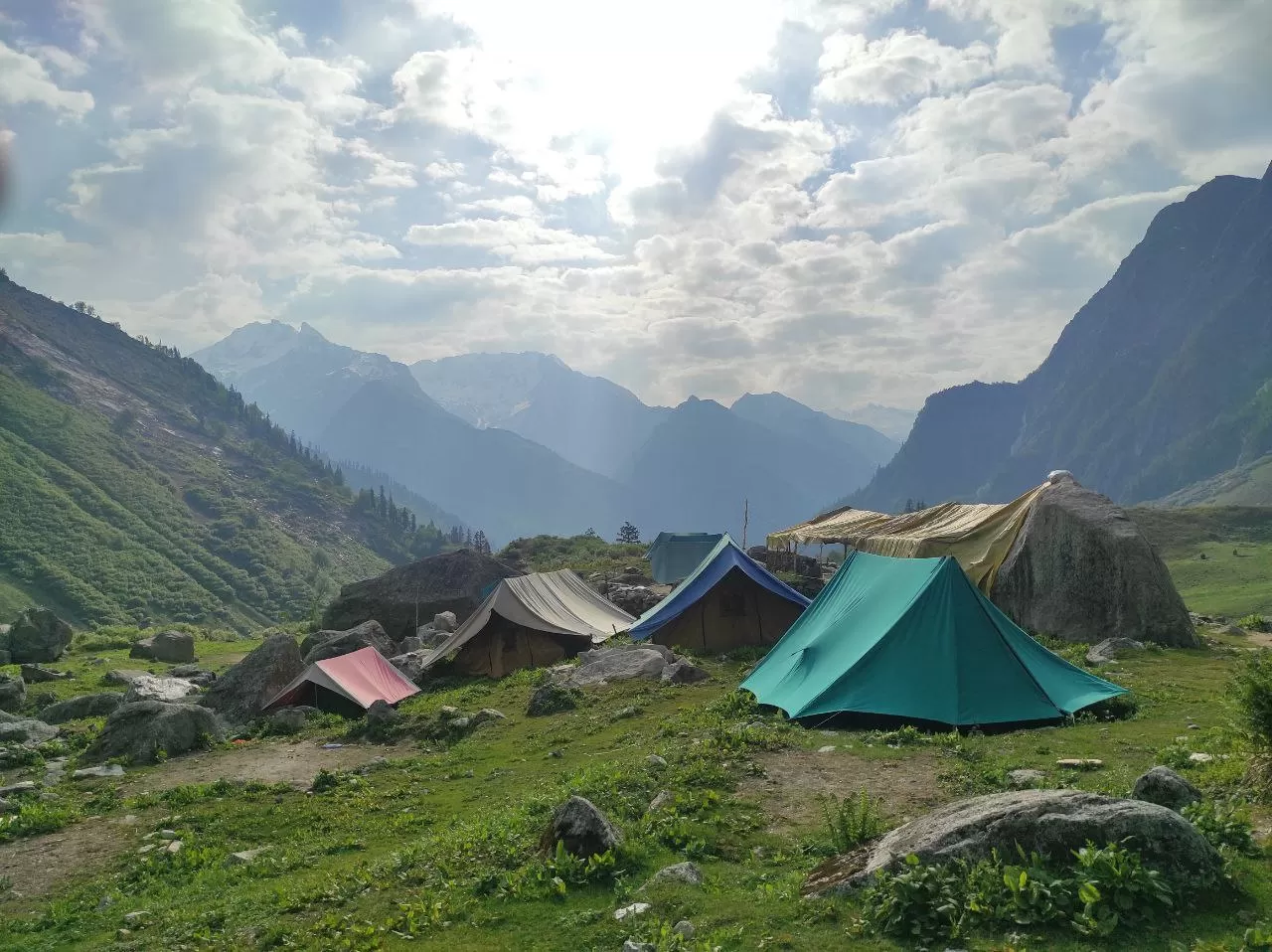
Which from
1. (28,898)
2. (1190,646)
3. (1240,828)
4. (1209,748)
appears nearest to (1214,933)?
(1240,828)

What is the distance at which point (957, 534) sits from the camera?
29.9 meters

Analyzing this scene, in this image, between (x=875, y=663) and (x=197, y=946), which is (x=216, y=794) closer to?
(x=197, y=946)

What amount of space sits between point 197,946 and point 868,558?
15126 mm

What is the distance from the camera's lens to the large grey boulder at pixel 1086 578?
22.8 m

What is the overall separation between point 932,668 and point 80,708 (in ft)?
71.1

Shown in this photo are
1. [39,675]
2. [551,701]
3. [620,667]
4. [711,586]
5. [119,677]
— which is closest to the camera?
[551,701]

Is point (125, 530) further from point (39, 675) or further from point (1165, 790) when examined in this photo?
point (1165, 790)

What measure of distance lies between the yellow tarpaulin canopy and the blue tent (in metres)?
5.27

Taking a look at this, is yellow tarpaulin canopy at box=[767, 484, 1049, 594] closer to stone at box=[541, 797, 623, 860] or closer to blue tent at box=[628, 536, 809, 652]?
blue tent at box=[628, 536, 809, 652]

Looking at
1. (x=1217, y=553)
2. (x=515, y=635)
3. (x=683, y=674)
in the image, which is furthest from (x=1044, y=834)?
(x=1217, y=553)

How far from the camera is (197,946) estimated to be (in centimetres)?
798

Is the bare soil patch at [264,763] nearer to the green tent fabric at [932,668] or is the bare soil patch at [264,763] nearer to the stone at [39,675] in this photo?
the green tent fabric at [932,668]

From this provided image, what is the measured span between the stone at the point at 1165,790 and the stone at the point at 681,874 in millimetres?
4172

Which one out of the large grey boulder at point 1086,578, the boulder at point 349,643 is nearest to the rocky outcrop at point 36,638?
the boulder at point 349,643
